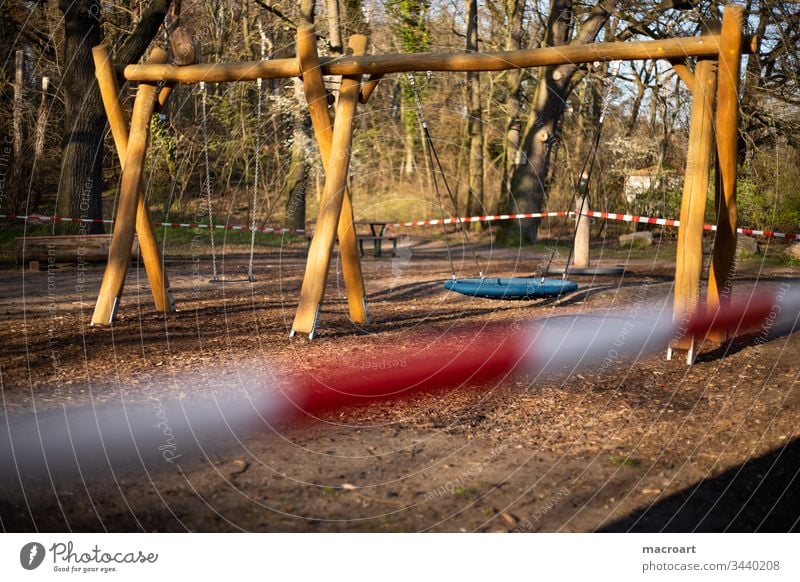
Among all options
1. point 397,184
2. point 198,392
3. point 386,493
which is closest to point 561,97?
point 397,184

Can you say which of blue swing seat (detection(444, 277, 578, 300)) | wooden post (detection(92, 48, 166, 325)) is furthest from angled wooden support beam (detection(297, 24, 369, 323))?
wooden post (detection(92, 48, 166, 325))

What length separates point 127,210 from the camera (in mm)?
8828

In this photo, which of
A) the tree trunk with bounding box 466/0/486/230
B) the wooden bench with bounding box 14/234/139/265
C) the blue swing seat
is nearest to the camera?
the blue swing seat

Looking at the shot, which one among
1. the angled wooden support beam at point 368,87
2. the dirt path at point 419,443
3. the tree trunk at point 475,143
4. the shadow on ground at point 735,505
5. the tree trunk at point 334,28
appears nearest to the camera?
the shadow on ground at point 735,505

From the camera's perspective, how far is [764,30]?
63.4 ft

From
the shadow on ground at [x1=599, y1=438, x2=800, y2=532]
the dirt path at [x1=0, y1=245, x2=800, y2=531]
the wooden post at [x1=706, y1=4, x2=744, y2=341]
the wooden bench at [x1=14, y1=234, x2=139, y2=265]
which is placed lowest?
the shadow on ground at [x1=599, y1=438, x2=800, y2=532]

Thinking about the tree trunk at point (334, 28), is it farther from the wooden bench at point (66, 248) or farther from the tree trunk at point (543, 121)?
the wooden bench at point (66, 248)

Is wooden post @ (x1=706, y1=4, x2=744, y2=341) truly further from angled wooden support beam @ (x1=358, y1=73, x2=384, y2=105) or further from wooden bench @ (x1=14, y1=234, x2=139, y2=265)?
wooden bench @ (x1=14, y1=234, x2=139, y2=265)

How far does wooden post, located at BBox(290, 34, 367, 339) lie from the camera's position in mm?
Answer: 8047

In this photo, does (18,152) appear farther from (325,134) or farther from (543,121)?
(325,134)

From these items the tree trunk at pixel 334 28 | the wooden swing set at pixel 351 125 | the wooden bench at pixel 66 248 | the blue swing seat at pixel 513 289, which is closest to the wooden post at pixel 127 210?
the wooden swing set at pixel 351 125

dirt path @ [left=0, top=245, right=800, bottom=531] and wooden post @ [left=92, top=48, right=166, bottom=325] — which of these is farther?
wooden post @ [left=92, top=48, right=166, bottom=325]

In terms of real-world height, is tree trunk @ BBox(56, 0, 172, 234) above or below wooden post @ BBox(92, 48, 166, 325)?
above

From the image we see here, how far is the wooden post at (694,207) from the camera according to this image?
23.2ft
